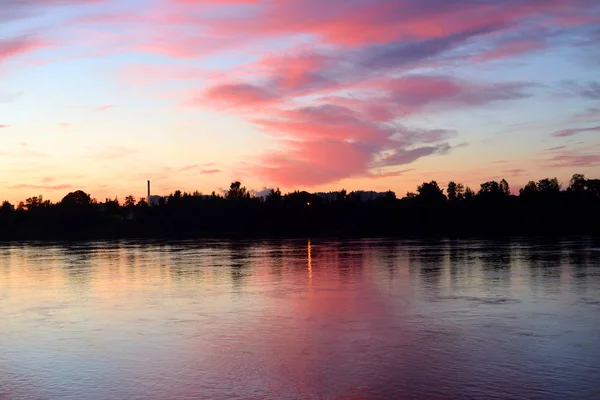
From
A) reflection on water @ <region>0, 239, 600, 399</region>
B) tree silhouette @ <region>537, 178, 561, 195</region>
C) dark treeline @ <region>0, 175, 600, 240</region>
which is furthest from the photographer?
tree silhouette @ <region>537, 178, 561, 195</region>

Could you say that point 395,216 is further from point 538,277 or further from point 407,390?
point 407,390

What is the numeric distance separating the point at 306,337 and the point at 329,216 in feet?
412

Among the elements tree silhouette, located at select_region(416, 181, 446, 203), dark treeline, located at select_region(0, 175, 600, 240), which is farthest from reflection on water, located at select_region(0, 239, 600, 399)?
Result: tree silhouette, located at select_region(416, 181, 446, 203)

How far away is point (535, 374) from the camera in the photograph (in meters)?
11.3

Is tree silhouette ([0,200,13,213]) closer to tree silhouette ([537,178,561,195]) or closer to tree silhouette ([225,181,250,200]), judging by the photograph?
tree silhouette ([225,181,250,200])

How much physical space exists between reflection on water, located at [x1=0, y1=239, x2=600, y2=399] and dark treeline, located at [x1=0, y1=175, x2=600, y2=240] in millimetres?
84853

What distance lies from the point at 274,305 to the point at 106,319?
15.6 ft

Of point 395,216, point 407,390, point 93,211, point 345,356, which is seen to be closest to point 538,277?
point 345,356

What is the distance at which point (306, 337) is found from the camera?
49.0 ft

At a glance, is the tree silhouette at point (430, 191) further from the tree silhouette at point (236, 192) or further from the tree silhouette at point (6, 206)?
the tree silhouette at point (6, 206)

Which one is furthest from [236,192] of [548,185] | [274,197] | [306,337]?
[306,337]

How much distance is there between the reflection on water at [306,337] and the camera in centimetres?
1081

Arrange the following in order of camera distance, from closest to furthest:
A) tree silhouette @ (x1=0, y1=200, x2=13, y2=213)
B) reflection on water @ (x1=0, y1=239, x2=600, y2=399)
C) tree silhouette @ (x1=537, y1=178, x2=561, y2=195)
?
reflection on water @ (x1=0, y1=239, x2=600, y2=399)
tree silhouette @ (x1=537, y1=178, x2=561, y2=195)
tree silhouette @ (x1=0, y1=200, x2=13, y2=213)

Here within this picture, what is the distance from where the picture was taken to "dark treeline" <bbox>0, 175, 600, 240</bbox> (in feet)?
378
